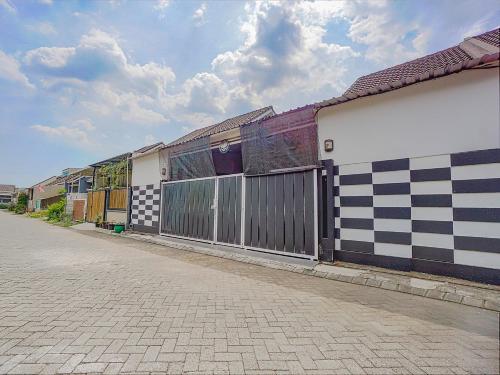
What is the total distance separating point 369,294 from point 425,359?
1.47m

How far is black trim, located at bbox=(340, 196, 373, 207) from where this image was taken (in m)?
4.20

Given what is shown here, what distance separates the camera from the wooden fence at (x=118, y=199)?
10.6m

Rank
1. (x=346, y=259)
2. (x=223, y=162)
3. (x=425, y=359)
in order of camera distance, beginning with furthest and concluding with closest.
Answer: (x=223, y=162) < (x=346, y=259) < (x=425, y=359)

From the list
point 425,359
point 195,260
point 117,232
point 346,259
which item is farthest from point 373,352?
point 117,232

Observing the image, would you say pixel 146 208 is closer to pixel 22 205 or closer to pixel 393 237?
pixel 393 237

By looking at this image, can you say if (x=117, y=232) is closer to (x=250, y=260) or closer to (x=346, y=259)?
(x=250, y=260)

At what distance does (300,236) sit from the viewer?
4922 millimetres

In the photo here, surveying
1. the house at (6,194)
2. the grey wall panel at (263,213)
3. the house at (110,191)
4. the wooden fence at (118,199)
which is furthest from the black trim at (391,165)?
the house at (6,194)

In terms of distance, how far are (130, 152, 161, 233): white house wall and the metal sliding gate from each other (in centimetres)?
89

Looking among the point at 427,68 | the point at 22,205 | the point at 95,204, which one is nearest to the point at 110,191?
the point at 95,204

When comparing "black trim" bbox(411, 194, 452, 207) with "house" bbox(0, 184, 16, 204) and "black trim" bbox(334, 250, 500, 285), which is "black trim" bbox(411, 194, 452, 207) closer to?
"black trim" bbox(334, 250, 500, 285)

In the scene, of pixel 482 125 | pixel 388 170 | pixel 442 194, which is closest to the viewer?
pixel 482 125

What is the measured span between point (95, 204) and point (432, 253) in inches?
561

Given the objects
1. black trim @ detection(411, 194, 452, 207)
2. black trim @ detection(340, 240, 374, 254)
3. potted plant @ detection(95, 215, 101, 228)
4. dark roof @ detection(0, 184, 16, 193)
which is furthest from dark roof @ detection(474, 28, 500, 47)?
dark roof @ detection(0, 184, 16, 193)
